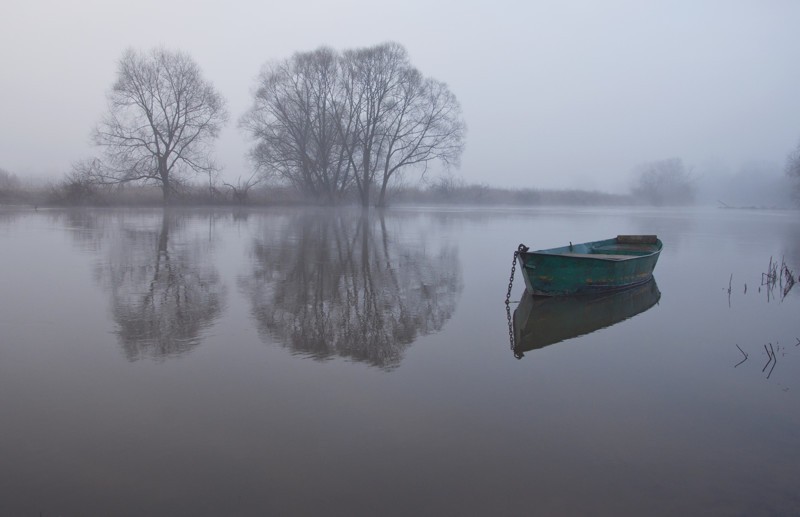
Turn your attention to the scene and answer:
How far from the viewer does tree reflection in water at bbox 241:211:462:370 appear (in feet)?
22.4

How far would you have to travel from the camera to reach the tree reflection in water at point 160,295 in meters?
6.50

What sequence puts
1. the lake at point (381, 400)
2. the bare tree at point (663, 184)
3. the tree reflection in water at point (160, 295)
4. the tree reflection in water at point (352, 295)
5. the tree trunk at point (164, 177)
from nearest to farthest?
1. the lake at point (381, 400)
2. the tree reflection in water at point (160, 295)
3. the tree reflection in water at point (352, 295)
4. the tree trunk at point (164, 177)
5. the bare tree at point (663, 184)

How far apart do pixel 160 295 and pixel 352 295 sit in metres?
3.17

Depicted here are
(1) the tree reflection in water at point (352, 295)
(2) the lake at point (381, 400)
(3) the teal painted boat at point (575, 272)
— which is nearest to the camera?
(2) the lake at point (381, 400)

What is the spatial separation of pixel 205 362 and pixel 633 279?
9006mm

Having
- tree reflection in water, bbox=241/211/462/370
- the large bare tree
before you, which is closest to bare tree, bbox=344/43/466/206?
the large bare tree

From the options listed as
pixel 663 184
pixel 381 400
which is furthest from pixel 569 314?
pixel 663 184

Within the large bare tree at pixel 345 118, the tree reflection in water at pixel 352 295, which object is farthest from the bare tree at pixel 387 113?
the tree reflection in water at pixel 352 295

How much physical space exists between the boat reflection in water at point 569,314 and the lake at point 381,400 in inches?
2.5

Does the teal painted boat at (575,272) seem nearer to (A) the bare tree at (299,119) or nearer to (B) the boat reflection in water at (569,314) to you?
(B) the boat reflection in water at (569,314)

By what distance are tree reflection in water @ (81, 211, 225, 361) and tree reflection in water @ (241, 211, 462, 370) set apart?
2.69 ft

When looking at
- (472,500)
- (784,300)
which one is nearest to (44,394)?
(472,500)

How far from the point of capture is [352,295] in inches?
375

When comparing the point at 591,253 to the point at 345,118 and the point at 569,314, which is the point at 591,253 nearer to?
the point at 569,314
